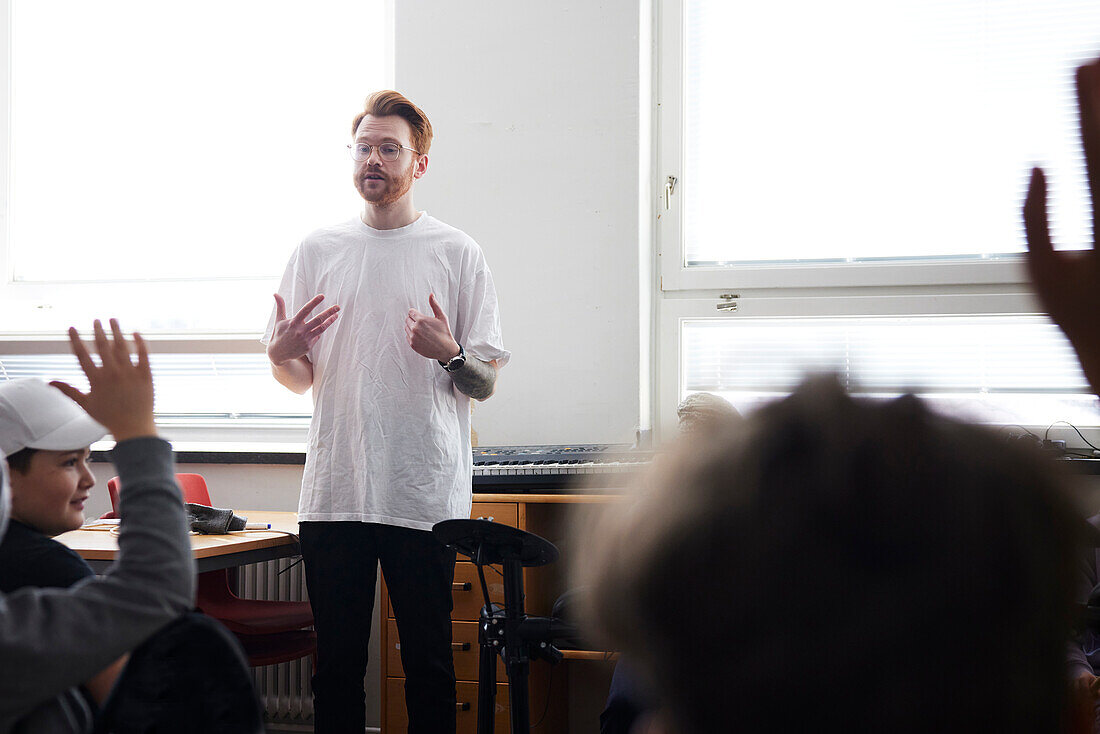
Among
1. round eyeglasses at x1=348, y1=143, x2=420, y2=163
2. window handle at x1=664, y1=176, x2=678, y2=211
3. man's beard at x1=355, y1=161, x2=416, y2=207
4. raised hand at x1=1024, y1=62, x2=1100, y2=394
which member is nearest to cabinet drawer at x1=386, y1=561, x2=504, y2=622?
man's beard at x1=355, y1=161, x2=416, y2=207

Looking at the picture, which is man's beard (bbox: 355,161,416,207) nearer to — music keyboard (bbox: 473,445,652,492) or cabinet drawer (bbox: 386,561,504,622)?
music keyboard (bbox: 473,445,652,492)

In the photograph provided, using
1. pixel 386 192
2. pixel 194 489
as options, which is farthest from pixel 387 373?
pixel 194 489

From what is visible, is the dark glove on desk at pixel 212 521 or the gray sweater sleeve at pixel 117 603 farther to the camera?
the dark glove on desk at pixel 212 521

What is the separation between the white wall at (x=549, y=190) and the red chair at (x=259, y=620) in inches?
39.1

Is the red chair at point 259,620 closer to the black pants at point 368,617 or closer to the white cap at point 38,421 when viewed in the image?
the black pants at point 368,617

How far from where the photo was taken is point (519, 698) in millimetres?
2408

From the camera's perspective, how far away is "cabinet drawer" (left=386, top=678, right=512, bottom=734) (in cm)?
308

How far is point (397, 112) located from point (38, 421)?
5.22ft

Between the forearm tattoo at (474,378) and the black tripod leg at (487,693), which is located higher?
the forearm tattoo at (474,378)

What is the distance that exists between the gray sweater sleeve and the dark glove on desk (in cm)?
205

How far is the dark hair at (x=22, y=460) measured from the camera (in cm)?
142

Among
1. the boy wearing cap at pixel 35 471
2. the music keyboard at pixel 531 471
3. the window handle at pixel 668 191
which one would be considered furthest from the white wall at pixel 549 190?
the boy wearing cap at pixel 35 471

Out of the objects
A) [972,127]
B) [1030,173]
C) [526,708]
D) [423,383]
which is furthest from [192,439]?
[1030,173]

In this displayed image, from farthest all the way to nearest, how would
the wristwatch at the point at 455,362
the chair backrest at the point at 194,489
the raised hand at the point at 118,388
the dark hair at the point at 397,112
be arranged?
the chair backrest at the point at 194,489
the dark hair at the point at 397,112
the wristwatch at the point at 455,362
the raised hand at the point at 118,388
